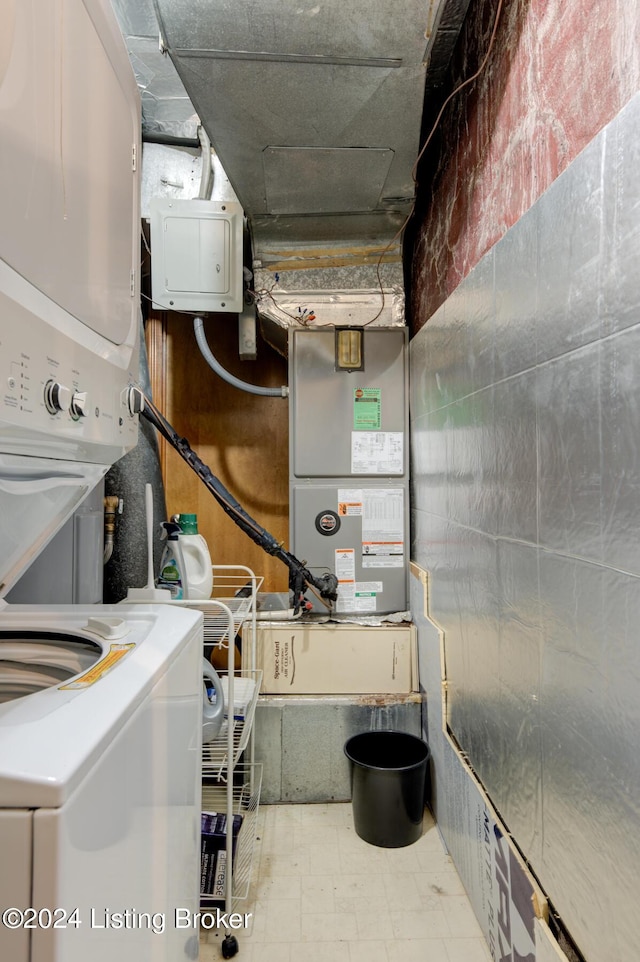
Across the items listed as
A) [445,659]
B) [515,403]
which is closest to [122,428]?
[515,403]

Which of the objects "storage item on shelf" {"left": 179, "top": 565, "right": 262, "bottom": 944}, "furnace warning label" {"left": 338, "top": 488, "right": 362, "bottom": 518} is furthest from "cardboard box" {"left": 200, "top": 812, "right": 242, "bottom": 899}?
"furnace warning label" {"left": 338, "top": 488, "right": 362, "bottom": 518}

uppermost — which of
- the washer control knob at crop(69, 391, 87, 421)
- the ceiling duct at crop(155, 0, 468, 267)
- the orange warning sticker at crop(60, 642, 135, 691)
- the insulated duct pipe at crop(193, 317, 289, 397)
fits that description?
the ceiling duct at crop(155, 0, 468, 267)

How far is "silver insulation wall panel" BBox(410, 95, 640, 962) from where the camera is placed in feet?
2.55

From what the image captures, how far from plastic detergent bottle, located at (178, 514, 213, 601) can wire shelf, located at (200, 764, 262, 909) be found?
0.60 metres

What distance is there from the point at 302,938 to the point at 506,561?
117 cm

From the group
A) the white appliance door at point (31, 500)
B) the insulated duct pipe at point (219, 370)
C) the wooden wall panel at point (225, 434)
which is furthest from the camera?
the wooden wall panel at point (225, 434)

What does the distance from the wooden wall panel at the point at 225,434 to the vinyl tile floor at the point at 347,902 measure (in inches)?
45.3

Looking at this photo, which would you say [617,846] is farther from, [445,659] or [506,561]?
[445,659]

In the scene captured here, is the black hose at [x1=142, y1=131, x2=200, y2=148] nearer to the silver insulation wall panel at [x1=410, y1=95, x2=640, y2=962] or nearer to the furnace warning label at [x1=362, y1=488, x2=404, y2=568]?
the silver insulation wall panel at [x1=410, y1=95, x2=640, y2=962]

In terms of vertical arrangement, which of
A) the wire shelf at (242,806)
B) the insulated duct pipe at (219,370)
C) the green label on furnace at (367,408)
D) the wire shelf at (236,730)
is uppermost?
the insulated duct pipe at (219,370)

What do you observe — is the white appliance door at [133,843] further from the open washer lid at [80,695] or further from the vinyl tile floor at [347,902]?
the vinyl tile floor at [347,902]

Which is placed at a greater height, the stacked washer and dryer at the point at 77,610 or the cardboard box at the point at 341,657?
the stacked washer and dryer at the point at 77,610

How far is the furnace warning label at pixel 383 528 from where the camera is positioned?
7.39 ft

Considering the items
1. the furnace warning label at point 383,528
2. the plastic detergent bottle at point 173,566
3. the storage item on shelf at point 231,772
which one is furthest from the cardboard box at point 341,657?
the plastic detergent bottle at point 173,566
